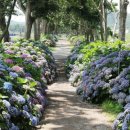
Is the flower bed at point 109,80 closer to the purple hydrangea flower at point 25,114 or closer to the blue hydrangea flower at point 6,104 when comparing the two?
the purple hydrangea flower at point 25,114

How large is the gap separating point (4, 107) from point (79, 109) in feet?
11.7

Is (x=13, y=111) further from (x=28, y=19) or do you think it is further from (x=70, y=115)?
(x=28, y=19)

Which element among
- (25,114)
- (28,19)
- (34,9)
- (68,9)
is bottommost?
(25,114)

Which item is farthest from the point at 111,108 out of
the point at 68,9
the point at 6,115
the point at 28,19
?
the point at 68,9

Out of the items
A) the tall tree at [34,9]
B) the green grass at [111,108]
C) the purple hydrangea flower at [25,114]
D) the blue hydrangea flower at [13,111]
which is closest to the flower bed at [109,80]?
the green grass at [111,108]

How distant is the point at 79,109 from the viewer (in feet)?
33.6

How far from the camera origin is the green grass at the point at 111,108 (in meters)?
9.34

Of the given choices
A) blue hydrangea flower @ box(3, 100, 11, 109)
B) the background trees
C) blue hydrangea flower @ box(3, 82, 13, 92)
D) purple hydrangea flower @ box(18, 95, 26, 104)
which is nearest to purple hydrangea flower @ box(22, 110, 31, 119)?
purple hydrangea flower @ box(18, 95, 26, 104)

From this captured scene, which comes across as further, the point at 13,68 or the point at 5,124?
the point at 13,68

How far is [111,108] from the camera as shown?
9.79 meters

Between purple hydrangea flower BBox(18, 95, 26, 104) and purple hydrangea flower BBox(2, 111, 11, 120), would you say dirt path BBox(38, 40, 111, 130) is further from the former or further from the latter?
purple hydrangea flower BBox(2, 111, 11, 120)

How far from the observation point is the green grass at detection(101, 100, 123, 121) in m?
9.34

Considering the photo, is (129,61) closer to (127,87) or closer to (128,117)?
(127,87)

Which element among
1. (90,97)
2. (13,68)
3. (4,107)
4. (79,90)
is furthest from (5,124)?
(79,90)
